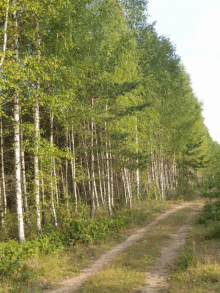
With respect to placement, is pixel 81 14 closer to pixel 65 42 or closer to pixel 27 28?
pixel 65 42

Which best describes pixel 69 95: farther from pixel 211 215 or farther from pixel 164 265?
pixel 211 215

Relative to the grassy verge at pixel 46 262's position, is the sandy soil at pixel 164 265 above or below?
below

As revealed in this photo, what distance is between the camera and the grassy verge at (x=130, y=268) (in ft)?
22.1

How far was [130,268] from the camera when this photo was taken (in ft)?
27.0

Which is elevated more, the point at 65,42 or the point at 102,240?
the point at 65,42

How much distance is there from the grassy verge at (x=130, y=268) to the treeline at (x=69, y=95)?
133 inches

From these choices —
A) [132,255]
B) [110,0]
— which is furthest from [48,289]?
[110,0]

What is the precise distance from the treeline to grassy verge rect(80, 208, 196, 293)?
3387mm

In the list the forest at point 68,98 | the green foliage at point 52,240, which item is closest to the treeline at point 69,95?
the forest at point 68,98

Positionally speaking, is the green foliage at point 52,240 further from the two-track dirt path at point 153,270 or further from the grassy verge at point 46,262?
the two-track dirt path at point 153,270

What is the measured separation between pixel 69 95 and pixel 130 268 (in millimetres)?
6840

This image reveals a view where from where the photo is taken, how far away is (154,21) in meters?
25.2

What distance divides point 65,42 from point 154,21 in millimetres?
17217

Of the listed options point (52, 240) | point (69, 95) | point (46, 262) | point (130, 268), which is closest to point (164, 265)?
point (130, 268)
